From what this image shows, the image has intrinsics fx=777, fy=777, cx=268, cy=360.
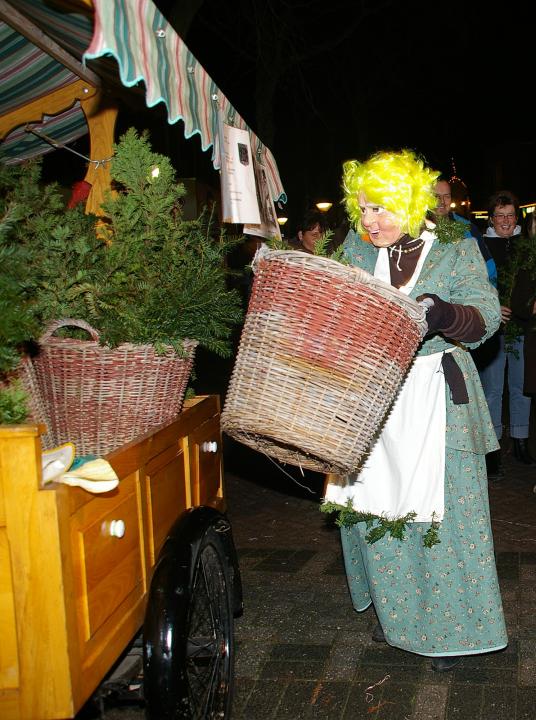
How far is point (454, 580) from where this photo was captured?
311cm

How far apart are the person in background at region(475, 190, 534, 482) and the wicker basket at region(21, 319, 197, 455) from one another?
4256 millimetres

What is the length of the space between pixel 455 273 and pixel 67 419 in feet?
5.08

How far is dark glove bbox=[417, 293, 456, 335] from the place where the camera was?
2.62m

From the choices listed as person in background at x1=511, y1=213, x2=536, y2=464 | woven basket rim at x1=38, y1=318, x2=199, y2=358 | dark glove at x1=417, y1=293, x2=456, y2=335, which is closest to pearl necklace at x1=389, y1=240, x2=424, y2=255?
dark glove at x1=417, y1=293, x2=456, y2=335

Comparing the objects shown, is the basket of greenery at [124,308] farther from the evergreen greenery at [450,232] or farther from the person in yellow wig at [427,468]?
the evergreen greenery at [450,232]

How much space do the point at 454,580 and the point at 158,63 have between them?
2.25m

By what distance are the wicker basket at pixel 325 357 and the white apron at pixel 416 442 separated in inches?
29.9

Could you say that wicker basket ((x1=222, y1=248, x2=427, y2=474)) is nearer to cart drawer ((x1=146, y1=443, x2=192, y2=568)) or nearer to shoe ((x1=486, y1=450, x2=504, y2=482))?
cart drawer ((x1=146, y1=443, x2=192, y2=568))

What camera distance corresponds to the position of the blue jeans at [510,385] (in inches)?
249

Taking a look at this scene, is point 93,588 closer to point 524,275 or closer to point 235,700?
point 235,700

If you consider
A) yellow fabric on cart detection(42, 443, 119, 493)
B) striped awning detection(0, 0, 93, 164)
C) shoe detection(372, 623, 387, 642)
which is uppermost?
striped awning detection(0, 0, 93, 164)

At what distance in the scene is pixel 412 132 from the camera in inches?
1315

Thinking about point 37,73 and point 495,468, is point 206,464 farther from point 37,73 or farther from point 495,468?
point 495,468

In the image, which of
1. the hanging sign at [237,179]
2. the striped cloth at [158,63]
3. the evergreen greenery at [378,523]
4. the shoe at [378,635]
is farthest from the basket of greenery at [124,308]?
the shoe at [378,635]
